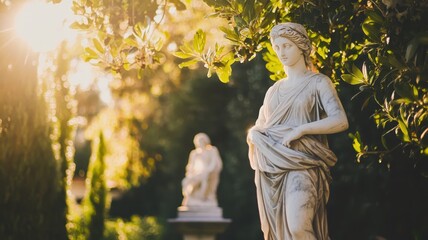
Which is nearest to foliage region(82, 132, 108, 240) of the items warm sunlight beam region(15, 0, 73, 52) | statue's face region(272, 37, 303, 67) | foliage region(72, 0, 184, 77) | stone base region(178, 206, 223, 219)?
stone base region(178, 206, 223, 219)

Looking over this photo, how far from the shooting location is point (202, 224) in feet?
56.2

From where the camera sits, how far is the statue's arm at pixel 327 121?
5.68 m

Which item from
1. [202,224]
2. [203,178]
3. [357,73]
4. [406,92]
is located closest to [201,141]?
[203,178]

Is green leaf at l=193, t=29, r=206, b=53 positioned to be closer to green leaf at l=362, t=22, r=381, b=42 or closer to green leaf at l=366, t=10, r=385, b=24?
green leaf at l=362, t=22, r=381, b=42

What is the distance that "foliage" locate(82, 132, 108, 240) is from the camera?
2081cm

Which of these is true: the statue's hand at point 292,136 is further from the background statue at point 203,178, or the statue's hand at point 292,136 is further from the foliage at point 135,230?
the foliage at point 135,230

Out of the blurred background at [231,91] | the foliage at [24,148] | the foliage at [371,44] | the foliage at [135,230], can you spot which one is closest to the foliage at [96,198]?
the blurred background at [231,91]

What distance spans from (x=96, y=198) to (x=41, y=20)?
12.4 meters

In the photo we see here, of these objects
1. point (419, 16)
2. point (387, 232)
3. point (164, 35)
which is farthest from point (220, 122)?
point (419, 16)

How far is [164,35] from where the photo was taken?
7668 mm

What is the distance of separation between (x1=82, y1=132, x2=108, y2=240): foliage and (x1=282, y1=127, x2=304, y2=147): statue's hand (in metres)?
15.5

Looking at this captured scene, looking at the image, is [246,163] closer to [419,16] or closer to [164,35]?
[164,35]

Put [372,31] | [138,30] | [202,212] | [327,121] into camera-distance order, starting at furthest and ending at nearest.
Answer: [202,212] → [138,30] → [372,31] → [327,121]

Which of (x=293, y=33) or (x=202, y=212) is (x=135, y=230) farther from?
(x=293, y=33)
